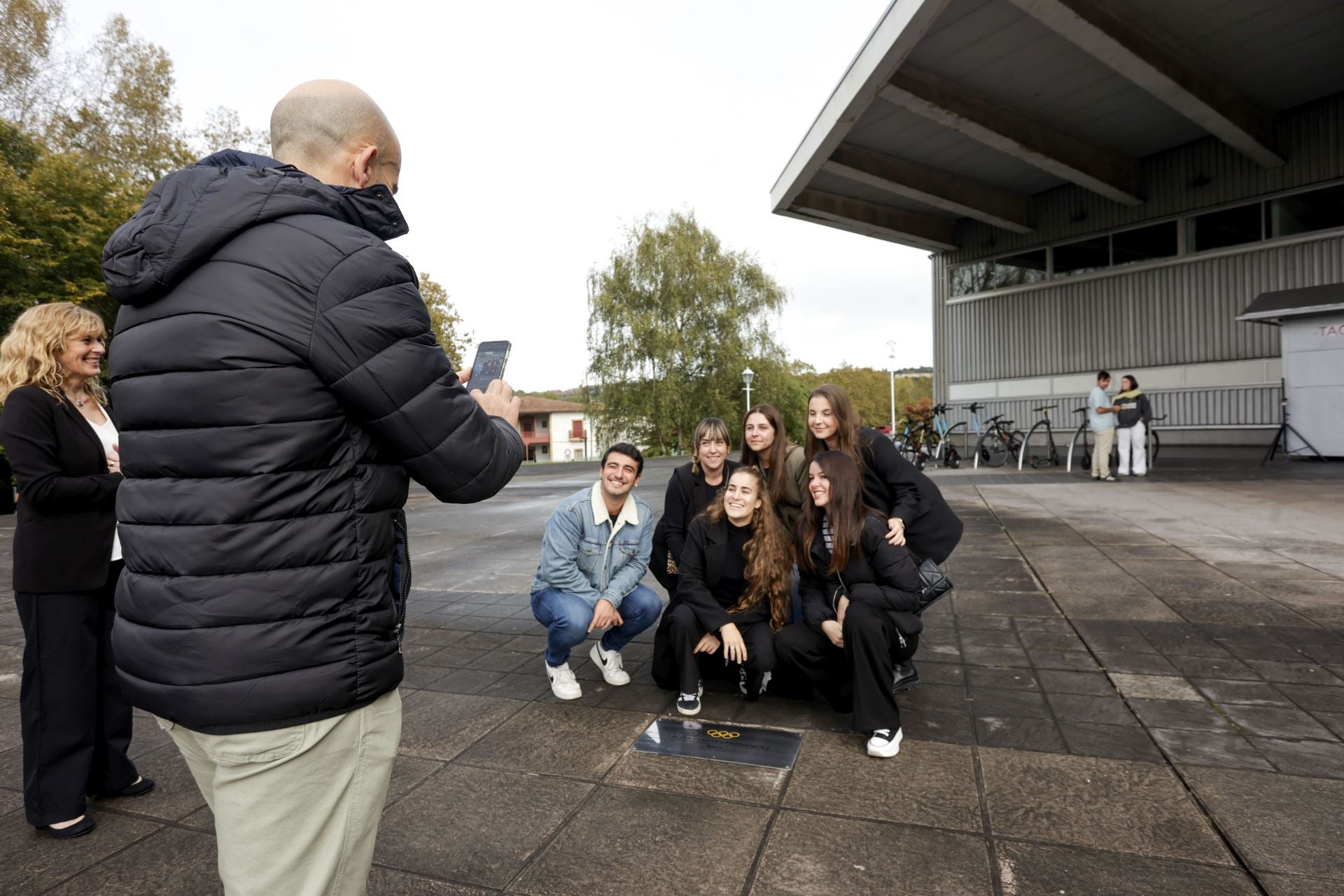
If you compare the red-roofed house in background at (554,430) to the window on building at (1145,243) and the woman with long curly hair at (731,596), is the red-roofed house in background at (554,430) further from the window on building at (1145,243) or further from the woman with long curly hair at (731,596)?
the woman with long curly hair at (731,596)

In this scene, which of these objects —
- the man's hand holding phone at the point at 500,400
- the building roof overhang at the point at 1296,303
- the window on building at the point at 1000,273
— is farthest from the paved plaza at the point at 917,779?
the window on building at the point at 1000,273

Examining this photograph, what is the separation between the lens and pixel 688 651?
11.9 ft

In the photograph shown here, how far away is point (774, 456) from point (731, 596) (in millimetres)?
949

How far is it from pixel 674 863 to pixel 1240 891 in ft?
5.09

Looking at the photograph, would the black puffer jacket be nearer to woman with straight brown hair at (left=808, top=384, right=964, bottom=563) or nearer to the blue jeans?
the blue jeans

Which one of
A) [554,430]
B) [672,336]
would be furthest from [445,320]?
[554,430]

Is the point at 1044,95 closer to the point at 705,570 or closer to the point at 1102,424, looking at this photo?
the point at 1102,424

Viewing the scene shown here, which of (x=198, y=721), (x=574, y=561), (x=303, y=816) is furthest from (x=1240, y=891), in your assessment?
(x=574, y=561)

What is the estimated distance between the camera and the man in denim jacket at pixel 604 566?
400cm

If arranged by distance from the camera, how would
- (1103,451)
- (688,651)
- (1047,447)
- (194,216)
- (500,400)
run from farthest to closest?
(1047,447)
(1103,451)
(688,651)
(500,400)
(194,216)

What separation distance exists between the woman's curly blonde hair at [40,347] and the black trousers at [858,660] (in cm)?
298

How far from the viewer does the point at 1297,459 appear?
13.4 meters

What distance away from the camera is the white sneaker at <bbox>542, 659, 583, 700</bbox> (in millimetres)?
3789

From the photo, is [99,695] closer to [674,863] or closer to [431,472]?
[674,863]
